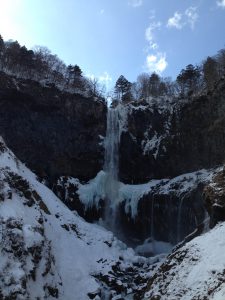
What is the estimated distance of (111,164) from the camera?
43.3 m

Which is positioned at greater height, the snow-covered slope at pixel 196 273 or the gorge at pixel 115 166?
the gorge at pixel 115 166

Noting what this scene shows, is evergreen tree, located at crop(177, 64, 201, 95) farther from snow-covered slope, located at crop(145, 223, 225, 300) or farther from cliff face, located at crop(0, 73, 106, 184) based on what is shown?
snow-covered slope, located at crop(145, 223, 225, 300)

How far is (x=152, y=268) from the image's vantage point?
1158 inches

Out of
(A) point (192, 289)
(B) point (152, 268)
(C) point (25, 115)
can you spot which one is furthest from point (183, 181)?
(A) point (192, 289)

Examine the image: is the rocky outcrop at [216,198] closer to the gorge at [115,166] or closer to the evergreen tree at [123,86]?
the gorge at [115,166]

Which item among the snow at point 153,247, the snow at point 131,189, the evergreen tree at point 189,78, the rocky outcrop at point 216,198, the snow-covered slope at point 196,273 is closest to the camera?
the snow-covered slope at point 196,273

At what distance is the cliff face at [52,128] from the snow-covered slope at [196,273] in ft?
82.0

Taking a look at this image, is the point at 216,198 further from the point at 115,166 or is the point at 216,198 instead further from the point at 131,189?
the point at 115,166

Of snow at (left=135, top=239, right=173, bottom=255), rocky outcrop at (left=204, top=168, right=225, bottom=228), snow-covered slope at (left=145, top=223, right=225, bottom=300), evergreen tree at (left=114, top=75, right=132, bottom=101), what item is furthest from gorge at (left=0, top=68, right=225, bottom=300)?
evergreen tree at (left=114, top=75, right=132, bottom=101)

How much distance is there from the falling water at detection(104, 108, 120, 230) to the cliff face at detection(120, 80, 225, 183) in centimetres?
69

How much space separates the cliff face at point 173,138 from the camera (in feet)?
128

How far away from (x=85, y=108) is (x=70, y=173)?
21.8ft

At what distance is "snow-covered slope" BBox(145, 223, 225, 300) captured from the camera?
49.0 ft

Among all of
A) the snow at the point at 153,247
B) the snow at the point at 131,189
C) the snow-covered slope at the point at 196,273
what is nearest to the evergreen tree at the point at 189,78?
the snow at the point at 131,189
